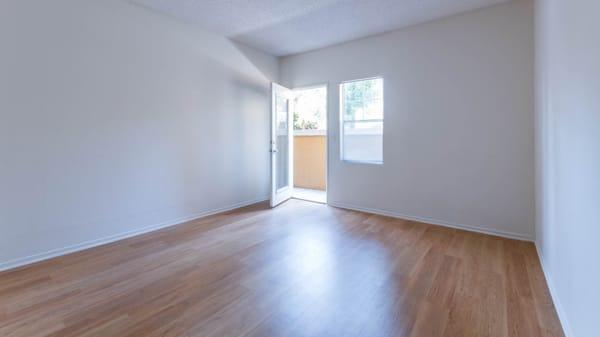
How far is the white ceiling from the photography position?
3.11m

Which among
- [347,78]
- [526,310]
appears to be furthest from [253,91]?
[526,310]

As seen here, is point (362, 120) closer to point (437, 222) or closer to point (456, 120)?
point (456, 120)

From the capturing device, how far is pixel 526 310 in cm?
179

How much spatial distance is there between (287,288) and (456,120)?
2882 mm

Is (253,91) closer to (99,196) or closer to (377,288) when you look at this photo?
(99,196)

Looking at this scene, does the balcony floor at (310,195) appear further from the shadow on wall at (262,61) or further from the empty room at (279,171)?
the shadow on wall at (262,61)

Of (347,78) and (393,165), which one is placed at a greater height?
(347,78)

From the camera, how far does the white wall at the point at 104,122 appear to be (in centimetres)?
242

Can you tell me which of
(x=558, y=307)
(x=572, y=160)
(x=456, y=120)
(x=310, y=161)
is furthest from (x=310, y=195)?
(x=572, y=160)

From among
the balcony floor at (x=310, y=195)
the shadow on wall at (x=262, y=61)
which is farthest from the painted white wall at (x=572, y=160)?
the shadow on wall at (x=262, y=61)

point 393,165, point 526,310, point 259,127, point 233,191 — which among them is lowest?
point 526,310

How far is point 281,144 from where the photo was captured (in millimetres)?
5012

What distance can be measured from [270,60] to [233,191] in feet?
8.05

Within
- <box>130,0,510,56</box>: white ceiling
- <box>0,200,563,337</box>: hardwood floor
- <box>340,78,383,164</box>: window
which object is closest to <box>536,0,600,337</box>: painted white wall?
<box>0,200,563,337</box>: hardwood floor
